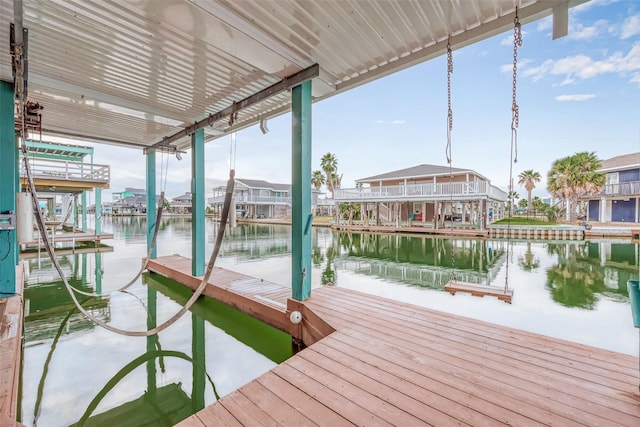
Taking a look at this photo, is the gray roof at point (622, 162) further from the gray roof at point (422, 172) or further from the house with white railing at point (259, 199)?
the house with white railing at point (259, 199)

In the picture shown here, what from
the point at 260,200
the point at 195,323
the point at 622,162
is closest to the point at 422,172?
the point at 622,162

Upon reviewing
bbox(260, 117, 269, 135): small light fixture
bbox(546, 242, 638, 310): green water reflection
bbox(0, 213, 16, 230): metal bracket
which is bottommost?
bbox(546, 242, 638, 310): green water reflection

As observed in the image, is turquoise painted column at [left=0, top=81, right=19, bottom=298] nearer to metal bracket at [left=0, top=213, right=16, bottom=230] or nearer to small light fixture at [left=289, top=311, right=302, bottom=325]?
metal bracket at [left=0, top=213, right=16, bottom=230]

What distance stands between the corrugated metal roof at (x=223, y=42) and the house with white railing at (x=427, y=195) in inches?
471

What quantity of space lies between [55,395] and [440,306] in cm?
544

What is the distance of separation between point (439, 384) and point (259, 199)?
109ft

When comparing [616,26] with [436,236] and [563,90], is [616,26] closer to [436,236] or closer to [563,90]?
[563,90]

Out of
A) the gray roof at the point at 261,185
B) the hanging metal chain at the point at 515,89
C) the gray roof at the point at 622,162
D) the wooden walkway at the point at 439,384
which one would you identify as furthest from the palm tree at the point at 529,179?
the wooden walkway at the point at 439,384

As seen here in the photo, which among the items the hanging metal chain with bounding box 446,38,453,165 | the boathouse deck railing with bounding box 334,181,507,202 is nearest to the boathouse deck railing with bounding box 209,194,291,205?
the boathouse deck railing with bounding box 334,181,507,202

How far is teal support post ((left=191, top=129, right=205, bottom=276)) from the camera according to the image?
18.7ft

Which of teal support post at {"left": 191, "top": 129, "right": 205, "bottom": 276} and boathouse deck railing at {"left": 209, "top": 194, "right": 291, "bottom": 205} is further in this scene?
boathouse deck railing at {"left": 209, "top": 194, "right": 291, "bottom": 205}

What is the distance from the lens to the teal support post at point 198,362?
263 centimetres

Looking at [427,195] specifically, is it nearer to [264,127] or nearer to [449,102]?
[264,127]

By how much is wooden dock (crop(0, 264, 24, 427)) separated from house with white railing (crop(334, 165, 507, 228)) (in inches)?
579
